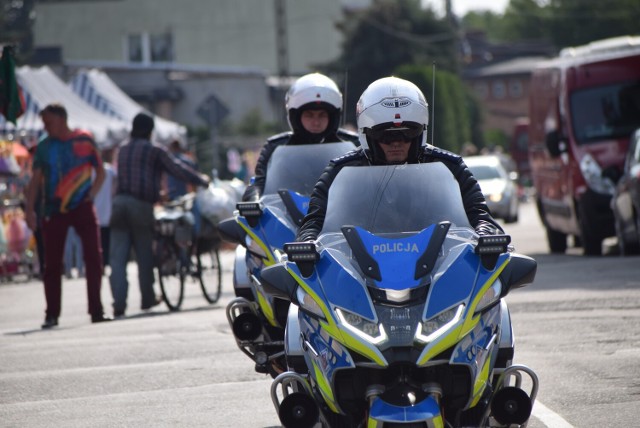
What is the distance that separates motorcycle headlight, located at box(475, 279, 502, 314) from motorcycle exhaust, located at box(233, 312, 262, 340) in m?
2.99

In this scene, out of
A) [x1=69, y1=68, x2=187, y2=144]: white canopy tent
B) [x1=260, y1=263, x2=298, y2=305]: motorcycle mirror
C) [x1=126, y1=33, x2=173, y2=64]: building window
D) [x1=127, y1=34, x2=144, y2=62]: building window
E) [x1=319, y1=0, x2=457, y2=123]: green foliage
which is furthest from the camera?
[x1=126, y1=33, x2=173, y2=64]: building window

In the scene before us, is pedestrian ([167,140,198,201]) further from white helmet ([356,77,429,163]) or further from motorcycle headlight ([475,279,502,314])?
motorcycle headlight ([475,279,502,314])

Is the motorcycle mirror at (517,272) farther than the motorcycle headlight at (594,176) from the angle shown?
No

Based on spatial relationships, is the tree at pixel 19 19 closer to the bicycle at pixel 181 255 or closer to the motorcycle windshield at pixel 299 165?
the bicycle at pixel 181 255

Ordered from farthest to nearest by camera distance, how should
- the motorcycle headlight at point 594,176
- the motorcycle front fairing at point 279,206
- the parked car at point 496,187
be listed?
the parked car at point 496,187 → the motorcycle headlight at point 594,176 → the motorcycle front fairing at point 279,206

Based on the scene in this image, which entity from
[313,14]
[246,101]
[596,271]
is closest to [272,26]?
[313,14]

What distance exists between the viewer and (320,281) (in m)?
6.68

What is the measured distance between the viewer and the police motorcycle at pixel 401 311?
6320 millimetres

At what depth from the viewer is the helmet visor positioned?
7449 millimetres

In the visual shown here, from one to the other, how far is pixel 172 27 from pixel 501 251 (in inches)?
3166

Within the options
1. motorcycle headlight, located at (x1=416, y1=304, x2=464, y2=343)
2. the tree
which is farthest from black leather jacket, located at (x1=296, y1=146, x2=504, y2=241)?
the tree

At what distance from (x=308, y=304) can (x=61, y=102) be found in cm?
2201

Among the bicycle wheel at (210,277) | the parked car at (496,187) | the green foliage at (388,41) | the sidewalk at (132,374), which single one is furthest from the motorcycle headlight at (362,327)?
the green foliage at (388,41)

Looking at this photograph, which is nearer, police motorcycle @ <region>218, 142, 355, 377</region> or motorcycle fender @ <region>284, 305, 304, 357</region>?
motorcycle fender @ <region>284, 305, 304, 357</region>
